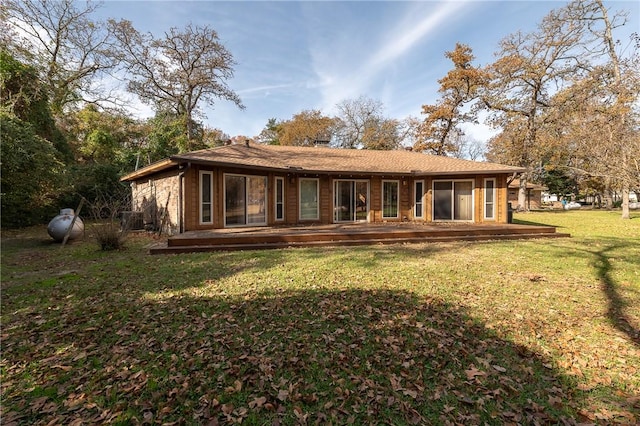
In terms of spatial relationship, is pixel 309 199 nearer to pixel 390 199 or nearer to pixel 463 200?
pixel 390 199

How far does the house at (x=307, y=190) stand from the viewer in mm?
9836

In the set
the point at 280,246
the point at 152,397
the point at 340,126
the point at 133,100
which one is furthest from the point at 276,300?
the point at 340,126

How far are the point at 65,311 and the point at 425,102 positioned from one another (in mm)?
27261

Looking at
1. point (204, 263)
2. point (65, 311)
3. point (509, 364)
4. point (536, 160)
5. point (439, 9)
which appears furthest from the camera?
point (536, 160)

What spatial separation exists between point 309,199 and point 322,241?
377 cm

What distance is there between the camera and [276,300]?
13.6 ft

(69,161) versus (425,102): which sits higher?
(425,102)

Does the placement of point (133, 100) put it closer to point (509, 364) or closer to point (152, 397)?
point (152, 397)

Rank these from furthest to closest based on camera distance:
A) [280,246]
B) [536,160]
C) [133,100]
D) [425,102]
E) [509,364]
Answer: [425,102] < [536,160] < [133,100] < [280,246] < [509,364]

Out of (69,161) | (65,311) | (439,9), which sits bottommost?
(65,311)

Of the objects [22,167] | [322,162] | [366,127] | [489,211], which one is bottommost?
[489,211]

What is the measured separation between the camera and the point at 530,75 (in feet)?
71.0

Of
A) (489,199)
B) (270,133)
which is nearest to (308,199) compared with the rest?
(489,199)

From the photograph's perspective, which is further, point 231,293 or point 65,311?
point 231,293
